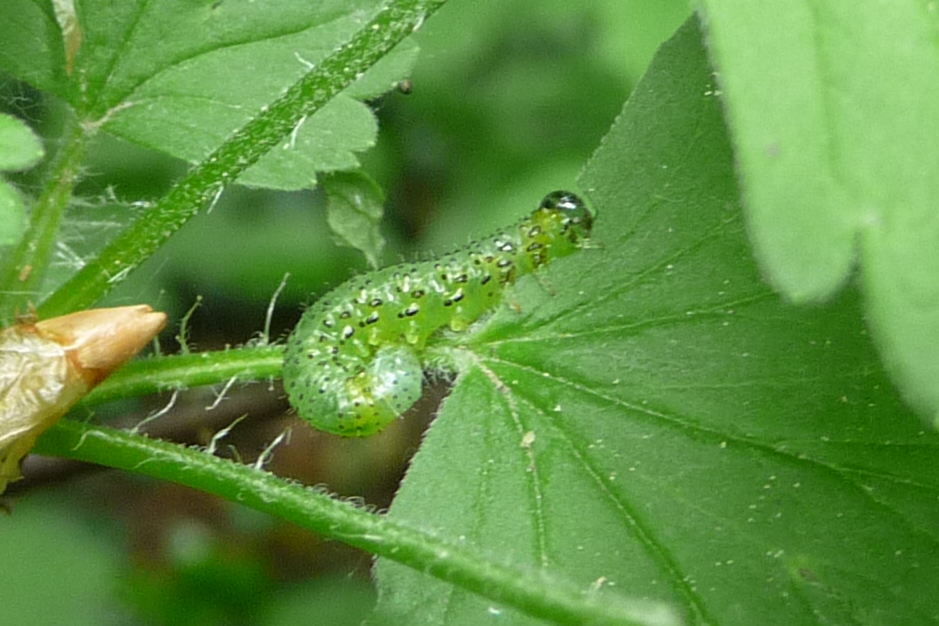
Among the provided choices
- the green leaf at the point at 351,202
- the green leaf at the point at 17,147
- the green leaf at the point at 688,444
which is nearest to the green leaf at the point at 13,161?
the green leaf at the point at 17,147

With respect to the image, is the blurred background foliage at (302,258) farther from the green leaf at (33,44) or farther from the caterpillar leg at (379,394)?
the caterpillar leg at (379,394)

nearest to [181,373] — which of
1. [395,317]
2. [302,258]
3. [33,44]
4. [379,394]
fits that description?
[379,394]

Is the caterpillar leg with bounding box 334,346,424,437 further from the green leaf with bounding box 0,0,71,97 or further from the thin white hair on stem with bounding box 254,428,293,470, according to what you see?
the green leaf with bounding box 0,0,71,97

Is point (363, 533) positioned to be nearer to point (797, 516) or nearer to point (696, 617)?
point (696, 617)

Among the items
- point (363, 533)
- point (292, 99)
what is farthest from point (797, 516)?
point (292, 99)

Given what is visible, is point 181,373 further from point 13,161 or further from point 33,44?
point 33,44

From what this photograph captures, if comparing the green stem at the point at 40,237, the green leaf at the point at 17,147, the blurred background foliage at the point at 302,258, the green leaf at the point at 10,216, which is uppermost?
the green leaf at the point at 17,147
